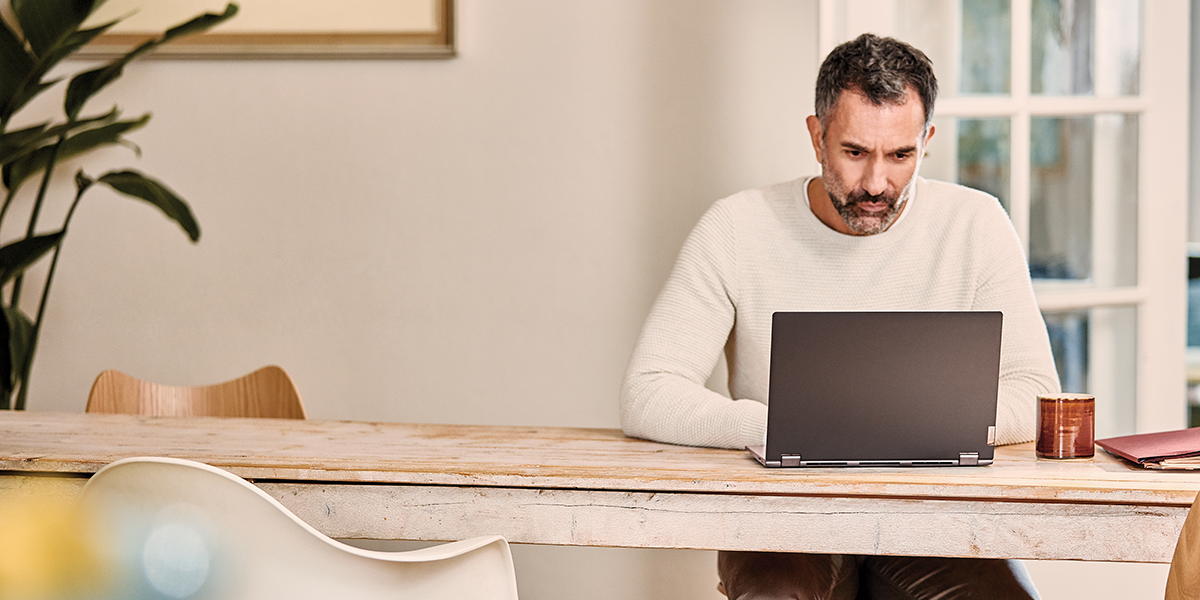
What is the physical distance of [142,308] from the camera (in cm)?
251

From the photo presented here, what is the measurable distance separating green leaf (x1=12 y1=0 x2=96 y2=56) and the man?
1.39 metres

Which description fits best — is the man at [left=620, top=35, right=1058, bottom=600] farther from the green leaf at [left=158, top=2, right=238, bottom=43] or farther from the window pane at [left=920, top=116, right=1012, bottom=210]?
the green leaf at [left=158, top=2, right=238, bottom=43]

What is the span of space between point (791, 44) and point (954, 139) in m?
0.45

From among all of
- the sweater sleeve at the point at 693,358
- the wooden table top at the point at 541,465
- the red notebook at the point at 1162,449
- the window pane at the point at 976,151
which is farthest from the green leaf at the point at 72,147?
the red notebook at the point at 1162,449

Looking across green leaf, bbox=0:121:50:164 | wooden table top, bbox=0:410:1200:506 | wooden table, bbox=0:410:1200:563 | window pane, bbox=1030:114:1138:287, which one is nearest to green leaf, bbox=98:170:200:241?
green leaf, bbox=0:121:50:164

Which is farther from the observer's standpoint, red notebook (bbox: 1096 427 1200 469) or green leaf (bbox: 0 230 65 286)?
green leaf (bbox: 0 230 65 286)

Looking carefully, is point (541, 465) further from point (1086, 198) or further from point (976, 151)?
point (1086, 198)

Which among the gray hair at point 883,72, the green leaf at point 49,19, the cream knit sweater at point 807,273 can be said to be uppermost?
the green leaf at point 49,19

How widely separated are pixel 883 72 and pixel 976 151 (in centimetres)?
65

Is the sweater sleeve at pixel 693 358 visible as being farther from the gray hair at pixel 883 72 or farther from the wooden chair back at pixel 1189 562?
the wooden chair back at pixel 1189 562

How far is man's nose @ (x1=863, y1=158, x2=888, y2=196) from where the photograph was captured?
165 centimetres

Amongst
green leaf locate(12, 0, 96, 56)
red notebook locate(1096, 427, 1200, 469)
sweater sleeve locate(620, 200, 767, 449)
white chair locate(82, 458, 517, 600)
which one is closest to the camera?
white chair locate(82, 458, 517, 600)

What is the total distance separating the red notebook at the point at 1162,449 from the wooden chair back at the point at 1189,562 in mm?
362

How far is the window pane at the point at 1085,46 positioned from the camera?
214 centimetres
